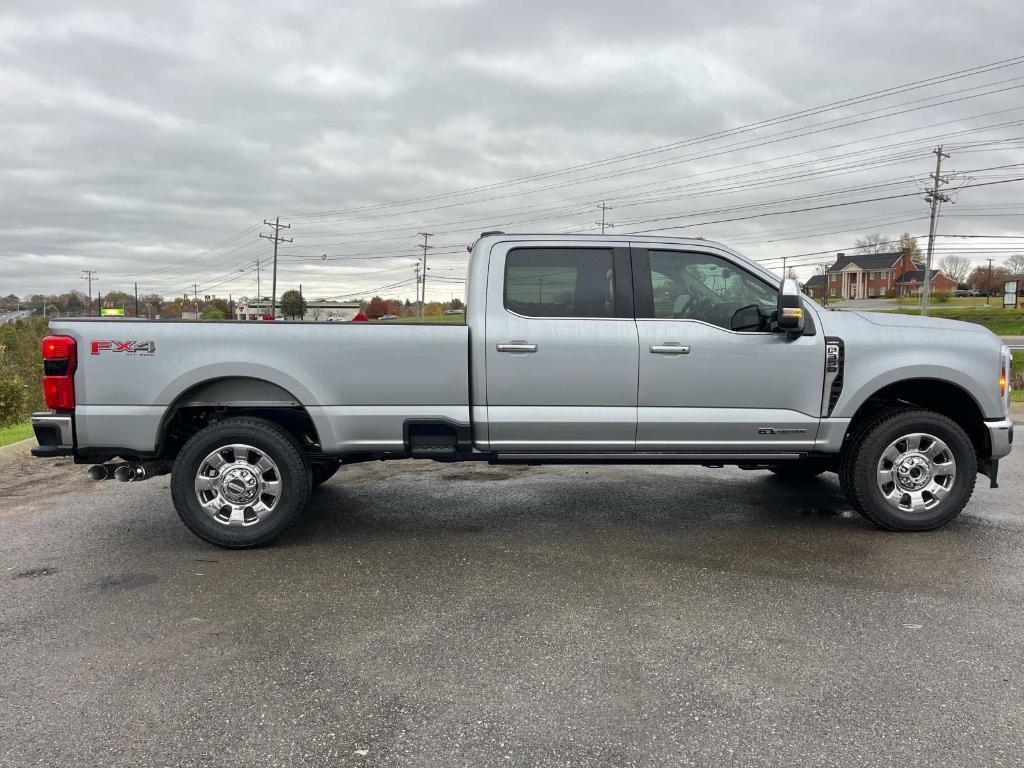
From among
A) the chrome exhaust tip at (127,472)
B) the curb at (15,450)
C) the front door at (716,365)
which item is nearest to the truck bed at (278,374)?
the chrome exhaust tip at (127,472)

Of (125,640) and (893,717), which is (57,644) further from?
(893,717)

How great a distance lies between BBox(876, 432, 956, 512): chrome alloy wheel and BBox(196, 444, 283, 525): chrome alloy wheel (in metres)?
4.18

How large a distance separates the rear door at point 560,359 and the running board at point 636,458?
0.24 feet

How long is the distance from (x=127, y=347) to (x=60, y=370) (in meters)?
0.43

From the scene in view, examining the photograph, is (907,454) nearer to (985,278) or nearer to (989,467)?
→ (989,467)

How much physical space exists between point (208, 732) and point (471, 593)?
1.63 meters

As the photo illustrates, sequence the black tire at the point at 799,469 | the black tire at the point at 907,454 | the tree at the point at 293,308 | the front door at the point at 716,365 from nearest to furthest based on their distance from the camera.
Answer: the front door at the point at 716,365, the black tire at the point at 907,454, the black tire at the point at 799,469, the tree at the point at 293,308

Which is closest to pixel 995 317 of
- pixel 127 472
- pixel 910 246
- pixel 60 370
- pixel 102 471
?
pixel 910 246

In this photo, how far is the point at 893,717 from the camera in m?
2.76

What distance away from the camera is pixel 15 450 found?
7.96m

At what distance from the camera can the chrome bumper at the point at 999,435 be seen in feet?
16.7

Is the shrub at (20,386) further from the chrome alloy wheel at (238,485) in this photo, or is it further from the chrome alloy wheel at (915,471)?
the chrome alloy wheel at (915,471)

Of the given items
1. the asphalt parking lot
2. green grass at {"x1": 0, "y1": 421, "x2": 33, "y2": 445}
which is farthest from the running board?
green grass at {"x1": 0, "y1": 421, "x2": 33, "y2": 445}

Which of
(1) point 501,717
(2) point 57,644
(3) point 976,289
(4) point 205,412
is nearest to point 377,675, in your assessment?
(1) point 501,717
